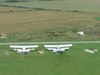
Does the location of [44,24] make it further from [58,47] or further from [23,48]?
[23,48]

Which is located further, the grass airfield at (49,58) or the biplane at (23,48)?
the biplane at (23,48)

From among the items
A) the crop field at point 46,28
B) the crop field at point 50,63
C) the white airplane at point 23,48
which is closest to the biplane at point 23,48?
the white airplane at point 23,48

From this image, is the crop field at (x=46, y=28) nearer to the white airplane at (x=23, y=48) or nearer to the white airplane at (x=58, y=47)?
the white airplane at (x=23, y=48)

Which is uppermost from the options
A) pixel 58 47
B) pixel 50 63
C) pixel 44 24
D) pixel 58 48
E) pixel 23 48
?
pixel 23 48

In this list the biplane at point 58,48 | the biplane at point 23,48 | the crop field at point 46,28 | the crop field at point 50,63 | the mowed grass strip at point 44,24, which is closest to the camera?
the crop field at point 50,63

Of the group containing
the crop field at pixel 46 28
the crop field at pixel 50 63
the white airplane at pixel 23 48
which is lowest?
the crop field at pixel 50 63

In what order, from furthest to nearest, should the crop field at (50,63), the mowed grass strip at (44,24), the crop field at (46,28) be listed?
the mowed grass strip at (44,24) < the crop field at (46,28) < the crop field at (50,63)

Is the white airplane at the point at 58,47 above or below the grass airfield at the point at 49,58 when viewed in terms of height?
above

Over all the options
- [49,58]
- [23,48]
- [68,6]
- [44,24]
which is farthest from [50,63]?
[68,6]
